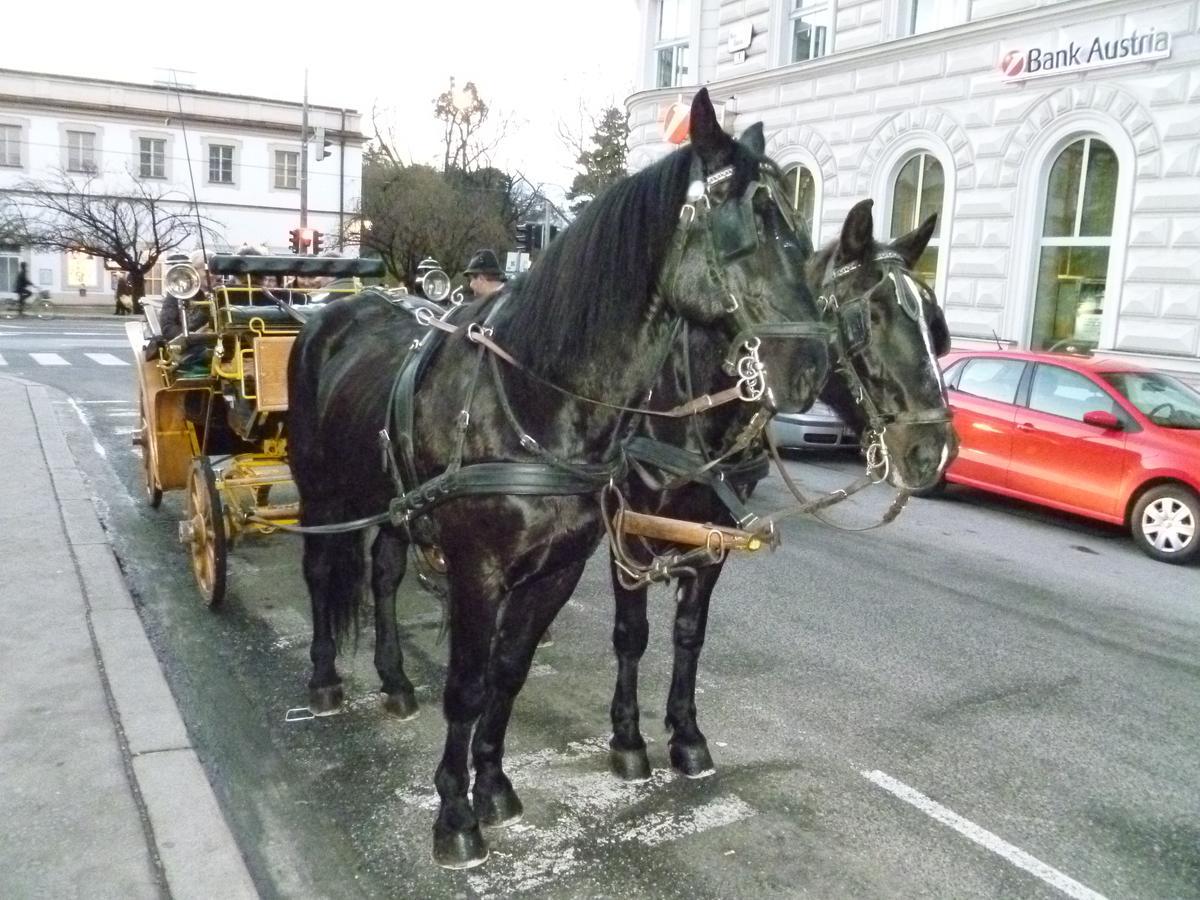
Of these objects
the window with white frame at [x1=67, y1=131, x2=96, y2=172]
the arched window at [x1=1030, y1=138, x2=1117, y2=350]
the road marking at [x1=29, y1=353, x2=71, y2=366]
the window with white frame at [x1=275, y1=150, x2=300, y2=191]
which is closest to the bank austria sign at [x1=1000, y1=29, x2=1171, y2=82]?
the arched window at [x1=1030, y1=138, x2=1117, y2=350]

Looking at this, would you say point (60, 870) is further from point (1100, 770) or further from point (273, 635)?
point (1100, 770)

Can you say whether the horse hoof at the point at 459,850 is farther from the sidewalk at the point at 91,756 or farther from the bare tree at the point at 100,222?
the bare tree at the point at 100,222

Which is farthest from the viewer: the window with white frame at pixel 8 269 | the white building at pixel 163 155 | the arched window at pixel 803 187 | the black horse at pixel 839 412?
the white building at pixel 163 155

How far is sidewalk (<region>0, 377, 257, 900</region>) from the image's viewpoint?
10.4 ft

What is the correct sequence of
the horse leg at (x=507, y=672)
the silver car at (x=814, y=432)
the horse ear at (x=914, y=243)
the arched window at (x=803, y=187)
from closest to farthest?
the horse leg at (x=507, y=672)
the horse ear at (x=914, y=243)
the silver car at (x=814, y=432)
the arched window at (x=803, y=187)

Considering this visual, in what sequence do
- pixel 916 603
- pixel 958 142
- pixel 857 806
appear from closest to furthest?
pixel 857 806, pixel 916 603, pixel 958 142

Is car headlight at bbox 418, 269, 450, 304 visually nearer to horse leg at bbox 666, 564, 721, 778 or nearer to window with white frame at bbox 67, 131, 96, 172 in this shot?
horse leg at bbox 666, 564, 721, 778

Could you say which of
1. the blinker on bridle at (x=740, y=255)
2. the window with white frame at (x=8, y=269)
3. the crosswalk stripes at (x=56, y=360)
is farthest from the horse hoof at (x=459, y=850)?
the window with white frame at (x=8, y=269)

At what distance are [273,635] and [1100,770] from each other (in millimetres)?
4012

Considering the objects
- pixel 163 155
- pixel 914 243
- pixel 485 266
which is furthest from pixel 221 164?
pixel 914 243

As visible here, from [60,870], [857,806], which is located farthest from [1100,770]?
[60,870]

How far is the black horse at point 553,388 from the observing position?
2711 mm

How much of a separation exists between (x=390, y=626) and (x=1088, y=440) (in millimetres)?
6763

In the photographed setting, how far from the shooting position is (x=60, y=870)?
10.3ft
